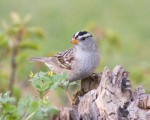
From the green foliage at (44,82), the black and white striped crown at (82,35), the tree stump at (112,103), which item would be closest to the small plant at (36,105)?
the green foliage at (44,82)

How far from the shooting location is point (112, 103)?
4324 mm

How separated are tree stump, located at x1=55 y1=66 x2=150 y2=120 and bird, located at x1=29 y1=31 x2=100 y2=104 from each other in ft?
4.22

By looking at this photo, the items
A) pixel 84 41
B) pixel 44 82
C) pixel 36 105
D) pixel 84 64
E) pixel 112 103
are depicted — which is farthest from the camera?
pixel 84 41

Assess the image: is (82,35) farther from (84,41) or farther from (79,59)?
(79,59)

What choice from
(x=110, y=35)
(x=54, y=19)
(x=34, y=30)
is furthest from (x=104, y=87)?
(x=54, y=19)

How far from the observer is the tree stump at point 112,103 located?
426 centimetres

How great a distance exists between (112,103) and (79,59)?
2.15 metres

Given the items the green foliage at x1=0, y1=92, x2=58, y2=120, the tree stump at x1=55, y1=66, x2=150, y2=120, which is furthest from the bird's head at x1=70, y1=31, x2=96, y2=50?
the green foliage at x1=0, y1=92, x2=58, y2=120

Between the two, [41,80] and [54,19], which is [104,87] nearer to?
[41,80]

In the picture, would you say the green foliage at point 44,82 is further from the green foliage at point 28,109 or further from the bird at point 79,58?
the bird at point 79,58

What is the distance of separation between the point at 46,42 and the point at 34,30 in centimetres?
513

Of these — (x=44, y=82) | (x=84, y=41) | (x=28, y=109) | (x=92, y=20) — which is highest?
(x=92, y=20)

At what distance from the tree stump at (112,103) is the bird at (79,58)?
50.6 inches

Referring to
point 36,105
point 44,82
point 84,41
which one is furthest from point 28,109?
point 84,41
